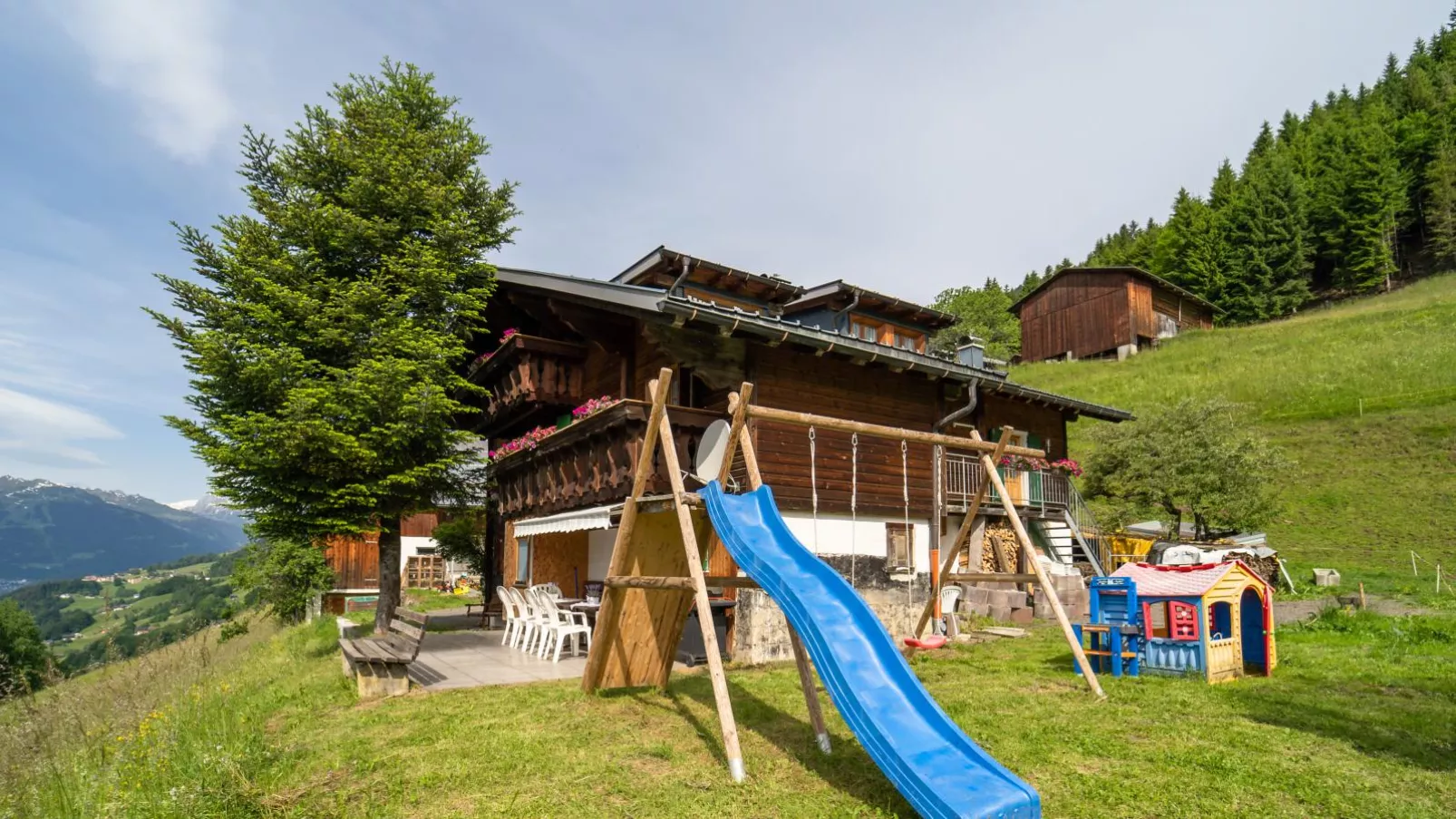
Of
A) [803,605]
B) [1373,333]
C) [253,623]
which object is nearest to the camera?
[803,605]

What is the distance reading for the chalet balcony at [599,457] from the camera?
39.3ft

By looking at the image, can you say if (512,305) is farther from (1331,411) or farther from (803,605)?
(1331,411)

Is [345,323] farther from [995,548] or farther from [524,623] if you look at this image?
[995,548]

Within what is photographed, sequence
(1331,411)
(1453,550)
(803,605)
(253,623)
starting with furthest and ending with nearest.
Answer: (1331,411)
(253,623)
(1453,550)
(803,605)

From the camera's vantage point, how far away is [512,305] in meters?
18.8

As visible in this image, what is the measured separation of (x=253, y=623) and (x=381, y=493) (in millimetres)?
17598

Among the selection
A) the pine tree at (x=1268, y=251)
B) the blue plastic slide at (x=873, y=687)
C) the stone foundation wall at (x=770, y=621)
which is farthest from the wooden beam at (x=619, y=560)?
the pine tree at (x=1268, y=251)

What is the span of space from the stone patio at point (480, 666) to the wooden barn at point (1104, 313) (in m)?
45.5

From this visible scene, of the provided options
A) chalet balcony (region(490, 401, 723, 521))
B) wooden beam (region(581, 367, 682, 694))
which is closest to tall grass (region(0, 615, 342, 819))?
wooden beam (region(581, 367, 682, 694))

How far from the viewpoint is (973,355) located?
18234 millimetres

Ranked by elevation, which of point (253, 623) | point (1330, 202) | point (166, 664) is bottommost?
point (253, 623)

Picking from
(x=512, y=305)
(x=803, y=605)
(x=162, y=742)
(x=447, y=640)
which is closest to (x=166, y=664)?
(x=162, y=742)

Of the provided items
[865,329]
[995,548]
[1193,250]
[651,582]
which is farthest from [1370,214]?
[651,582]

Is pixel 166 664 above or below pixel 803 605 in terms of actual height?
below
